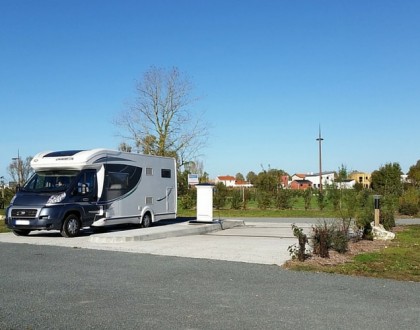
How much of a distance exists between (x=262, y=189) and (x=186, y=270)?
27.2m

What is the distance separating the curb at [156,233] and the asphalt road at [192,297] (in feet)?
11.9

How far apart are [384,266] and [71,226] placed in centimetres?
997

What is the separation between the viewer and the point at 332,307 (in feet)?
21.0

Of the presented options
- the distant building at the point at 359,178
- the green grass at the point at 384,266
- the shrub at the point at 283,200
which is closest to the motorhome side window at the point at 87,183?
the distant building at the point at 359,178

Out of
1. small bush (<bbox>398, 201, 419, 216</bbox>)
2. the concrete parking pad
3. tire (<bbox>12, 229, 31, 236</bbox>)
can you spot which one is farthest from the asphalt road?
small bush (<bbox>398, 201, 419, 216</bbox>)

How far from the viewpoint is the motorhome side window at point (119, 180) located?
16812mm

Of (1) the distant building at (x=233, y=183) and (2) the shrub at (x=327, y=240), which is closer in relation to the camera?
(2) the shrub at (x=327, y=240)

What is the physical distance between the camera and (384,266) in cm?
967

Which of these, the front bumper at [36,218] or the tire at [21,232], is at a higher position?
the front bumper at [36,218]

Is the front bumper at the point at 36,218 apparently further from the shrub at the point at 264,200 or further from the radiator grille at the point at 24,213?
the shrub at the point at 264,200

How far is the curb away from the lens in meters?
14.0

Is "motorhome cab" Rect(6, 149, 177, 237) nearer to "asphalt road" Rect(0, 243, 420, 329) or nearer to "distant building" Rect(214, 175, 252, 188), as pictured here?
"asphalt road" Rect(0, 243, 420, 329)

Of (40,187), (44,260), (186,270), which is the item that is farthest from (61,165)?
(186,270)

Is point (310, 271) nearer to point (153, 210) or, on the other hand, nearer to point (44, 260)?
point (44, 260)
